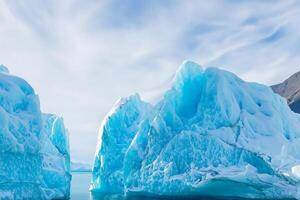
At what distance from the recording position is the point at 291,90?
10194 centimetres

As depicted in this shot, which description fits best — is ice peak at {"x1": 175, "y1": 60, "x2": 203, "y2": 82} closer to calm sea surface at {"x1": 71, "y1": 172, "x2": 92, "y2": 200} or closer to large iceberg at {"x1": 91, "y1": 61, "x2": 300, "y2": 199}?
large iceberg at {"x1": 91, "y1": 61, "x2": 300, "y2": 199}

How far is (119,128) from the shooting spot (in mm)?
42938

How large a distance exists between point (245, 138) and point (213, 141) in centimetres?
231

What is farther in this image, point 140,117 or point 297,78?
point 297,78

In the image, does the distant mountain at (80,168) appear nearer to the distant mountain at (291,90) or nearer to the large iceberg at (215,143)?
the distant mountain at (291,90)

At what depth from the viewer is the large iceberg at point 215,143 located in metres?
30.0

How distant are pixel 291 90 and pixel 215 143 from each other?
75366 millimetres

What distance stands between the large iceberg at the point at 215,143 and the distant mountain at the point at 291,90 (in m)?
54.0

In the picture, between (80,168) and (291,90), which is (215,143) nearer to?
(291,90)

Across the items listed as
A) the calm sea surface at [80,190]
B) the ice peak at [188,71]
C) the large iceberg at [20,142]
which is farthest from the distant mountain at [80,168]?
the ice peak at [188,71]

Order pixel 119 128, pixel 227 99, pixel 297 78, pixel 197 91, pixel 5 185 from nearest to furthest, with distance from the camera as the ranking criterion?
pixel 5 185
pixel 227 99
pixel 197 91
pixel 119 128
pixel 297 78

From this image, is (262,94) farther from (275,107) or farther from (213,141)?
(213,141)

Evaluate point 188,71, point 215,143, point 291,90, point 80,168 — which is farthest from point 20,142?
point 80,168

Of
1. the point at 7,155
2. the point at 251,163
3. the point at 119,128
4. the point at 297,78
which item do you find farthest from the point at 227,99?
the point at 297,78
